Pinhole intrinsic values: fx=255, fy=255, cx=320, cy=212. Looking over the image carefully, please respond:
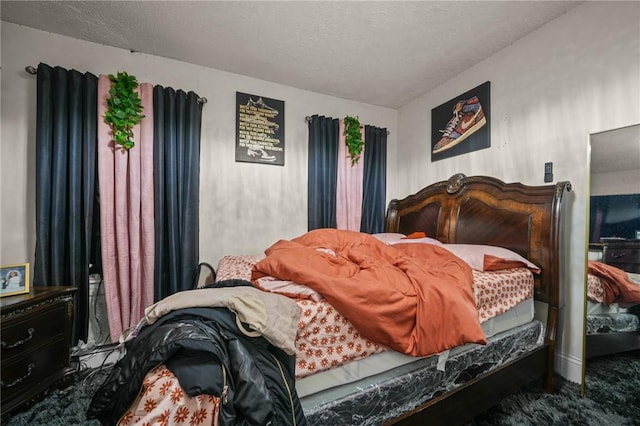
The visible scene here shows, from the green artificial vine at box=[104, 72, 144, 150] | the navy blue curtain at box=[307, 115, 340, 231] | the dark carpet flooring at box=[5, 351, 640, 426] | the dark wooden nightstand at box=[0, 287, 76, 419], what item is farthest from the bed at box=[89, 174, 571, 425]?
the green artificial vine at box=[104, 72, 144, 150]

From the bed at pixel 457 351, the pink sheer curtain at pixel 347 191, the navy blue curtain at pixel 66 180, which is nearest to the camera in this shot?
the bed at pixel 457 351

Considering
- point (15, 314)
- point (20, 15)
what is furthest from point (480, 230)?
point (20, 15)

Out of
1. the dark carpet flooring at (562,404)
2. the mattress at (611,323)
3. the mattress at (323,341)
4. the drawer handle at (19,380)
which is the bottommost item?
the dark carpet flooring at (562,404)

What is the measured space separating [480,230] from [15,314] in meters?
3.22

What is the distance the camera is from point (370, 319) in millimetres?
1074

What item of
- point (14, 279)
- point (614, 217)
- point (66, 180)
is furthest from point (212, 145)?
point (614, 217)

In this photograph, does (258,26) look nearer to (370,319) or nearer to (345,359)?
(370,319)

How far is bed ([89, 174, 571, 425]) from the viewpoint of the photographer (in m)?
1.01

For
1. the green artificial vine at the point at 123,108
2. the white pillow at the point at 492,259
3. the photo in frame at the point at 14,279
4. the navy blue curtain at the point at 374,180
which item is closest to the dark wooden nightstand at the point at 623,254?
the white pillow at the point at 492,259

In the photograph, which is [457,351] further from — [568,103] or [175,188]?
[175,188]

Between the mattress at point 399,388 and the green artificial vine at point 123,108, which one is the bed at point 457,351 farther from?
the green artificial vine at point 123,108

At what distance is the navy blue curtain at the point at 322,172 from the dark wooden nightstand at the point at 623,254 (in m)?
2.11

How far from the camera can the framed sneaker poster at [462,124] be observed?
93.1 inches

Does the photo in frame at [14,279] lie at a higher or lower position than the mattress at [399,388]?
higher
